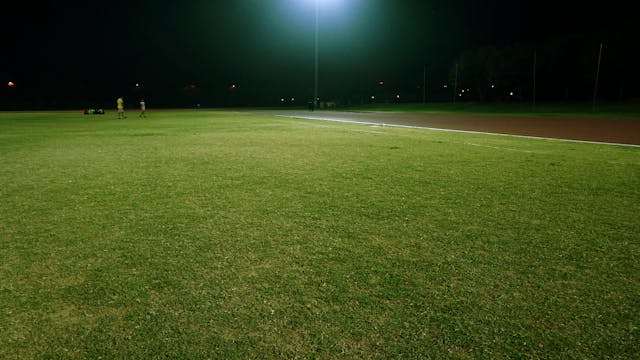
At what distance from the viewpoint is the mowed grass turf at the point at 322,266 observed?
2.53 meters

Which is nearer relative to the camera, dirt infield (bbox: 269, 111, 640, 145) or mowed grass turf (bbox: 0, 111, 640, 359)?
mowed grass turf (bbox: 0, 111, 640, 359)

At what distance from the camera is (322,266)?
11.6ft

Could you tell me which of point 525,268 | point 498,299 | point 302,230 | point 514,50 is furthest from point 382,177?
point 514,50

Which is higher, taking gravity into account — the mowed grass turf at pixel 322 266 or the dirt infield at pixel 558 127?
the dirt infield at pixel 558 127

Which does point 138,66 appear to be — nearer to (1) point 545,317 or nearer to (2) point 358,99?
(2) point 358,99

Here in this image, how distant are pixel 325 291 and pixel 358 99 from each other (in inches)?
→ 3453

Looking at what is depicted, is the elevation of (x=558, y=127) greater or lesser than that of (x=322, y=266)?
greater

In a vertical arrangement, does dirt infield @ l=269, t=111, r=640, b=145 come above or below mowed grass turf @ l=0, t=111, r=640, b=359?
above

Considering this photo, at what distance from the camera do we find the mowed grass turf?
253cm

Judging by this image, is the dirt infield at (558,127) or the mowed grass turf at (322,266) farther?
the dirt infield at (558,127)

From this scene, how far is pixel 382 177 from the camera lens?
7363 millimetres

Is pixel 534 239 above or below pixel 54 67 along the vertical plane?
below

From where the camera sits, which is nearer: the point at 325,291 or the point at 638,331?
the point at 638,331

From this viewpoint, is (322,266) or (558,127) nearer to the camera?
(322,266)
